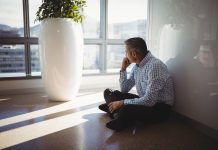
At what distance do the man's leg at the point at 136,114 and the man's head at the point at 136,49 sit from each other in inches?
19.4

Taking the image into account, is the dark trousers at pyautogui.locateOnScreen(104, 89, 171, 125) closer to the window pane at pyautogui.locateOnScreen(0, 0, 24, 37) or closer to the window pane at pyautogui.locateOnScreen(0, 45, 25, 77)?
the window pane at pyautogui.locateOnScreen(0, 45, 25, 77)

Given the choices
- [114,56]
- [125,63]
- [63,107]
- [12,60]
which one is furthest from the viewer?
[114,56]

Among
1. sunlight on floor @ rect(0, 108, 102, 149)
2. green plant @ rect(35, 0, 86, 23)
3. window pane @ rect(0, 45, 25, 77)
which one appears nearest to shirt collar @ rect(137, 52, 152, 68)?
sunlight on floor @ rect(0, 108, 102, 149)

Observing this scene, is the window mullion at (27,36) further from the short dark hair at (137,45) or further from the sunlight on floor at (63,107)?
the short dark hair at (137,45)

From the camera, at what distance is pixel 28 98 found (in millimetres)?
3217

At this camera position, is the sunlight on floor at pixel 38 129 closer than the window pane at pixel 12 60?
Yes

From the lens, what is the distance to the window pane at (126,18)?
Answer: 4270mm

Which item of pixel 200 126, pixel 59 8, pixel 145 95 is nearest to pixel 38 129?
pixel 145 95

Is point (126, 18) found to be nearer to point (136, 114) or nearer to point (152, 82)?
point (152, 82)

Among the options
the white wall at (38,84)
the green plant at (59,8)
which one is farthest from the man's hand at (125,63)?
the white wall at (38,84)

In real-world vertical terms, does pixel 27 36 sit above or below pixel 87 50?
above

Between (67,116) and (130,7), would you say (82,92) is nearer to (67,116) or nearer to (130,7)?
(67,116)

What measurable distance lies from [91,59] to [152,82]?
2.38 m

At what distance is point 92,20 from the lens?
4152mm
